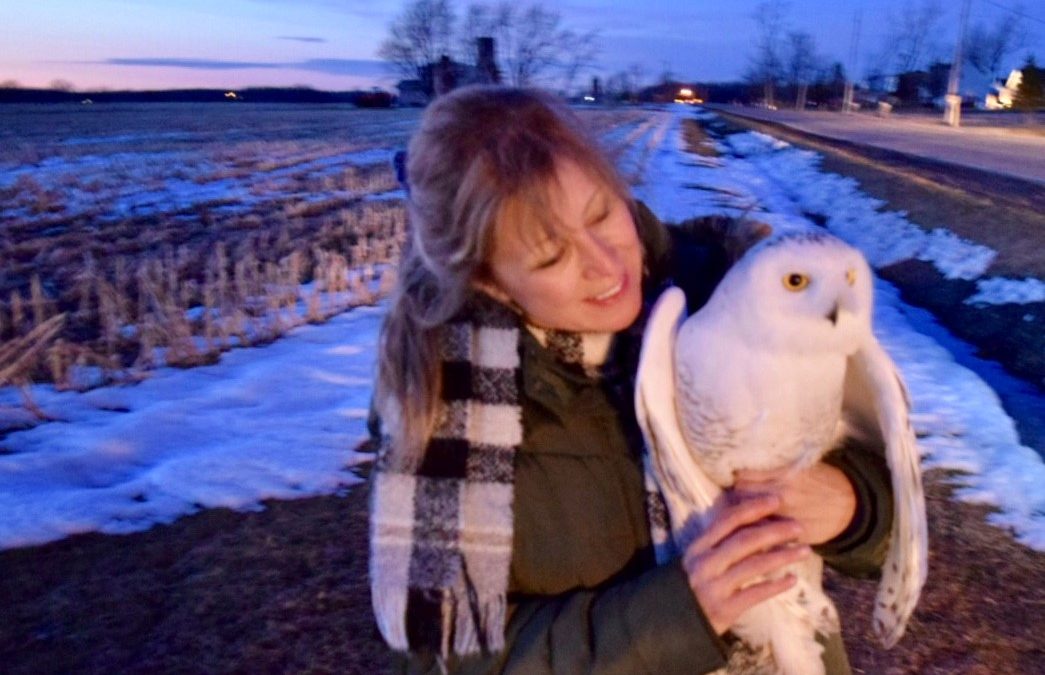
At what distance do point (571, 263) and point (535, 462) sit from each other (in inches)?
11.9

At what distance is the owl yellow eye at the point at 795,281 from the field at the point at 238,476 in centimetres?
47

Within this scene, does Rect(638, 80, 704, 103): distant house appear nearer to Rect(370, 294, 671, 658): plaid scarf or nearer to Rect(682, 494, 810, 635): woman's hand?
Rect(370, 294, 671, 658): plaid scarf

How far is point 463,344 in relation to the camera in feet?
4.36

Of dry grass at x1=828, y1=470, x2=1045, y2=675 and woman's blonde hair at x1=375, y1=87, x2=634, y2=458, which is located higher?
woman's blonde hair at x1=375, y1=87, x2=634, y2=458

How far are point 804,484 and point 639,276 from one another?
0.40 m

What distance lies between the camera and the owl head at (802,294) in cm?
121

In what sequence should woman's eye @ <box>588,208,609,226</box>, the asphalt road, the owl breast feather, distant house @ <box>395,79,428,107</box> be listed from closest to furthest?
the owl breast feather
woman's eye @ <box>588,208,609,226</box>
distant house @ <box>395,79,428,107</box>
the asphalt road

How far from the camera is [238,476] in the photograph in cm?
389

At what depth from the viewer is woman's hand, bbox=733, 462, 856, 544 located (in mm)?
1246

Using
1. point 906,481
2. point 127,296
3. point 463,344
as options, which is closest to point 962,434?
point 906,481

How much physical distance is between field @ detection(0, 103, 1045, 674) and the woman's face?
9.2 inches

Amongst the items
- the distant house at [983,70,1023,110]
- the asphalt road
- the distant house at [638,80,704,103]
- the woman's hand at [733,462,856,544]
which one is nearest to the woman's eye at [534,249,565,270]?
the woman's hand at [733,462,856,544]

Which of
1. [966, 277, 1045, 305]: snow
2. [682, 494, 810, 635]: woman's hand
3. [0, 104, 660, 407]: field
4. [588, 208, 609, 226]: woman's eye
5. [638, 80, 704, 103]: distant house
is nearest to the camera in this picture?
[682, 494, 810, 635]: woman's hand

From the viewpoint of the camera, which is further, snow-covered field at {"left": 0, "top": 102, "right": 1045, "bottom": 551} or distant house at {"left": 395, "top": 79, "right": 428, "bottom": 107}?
distant house at {"left": 395, "top": 79, "right": 428, "bottom": 107}
